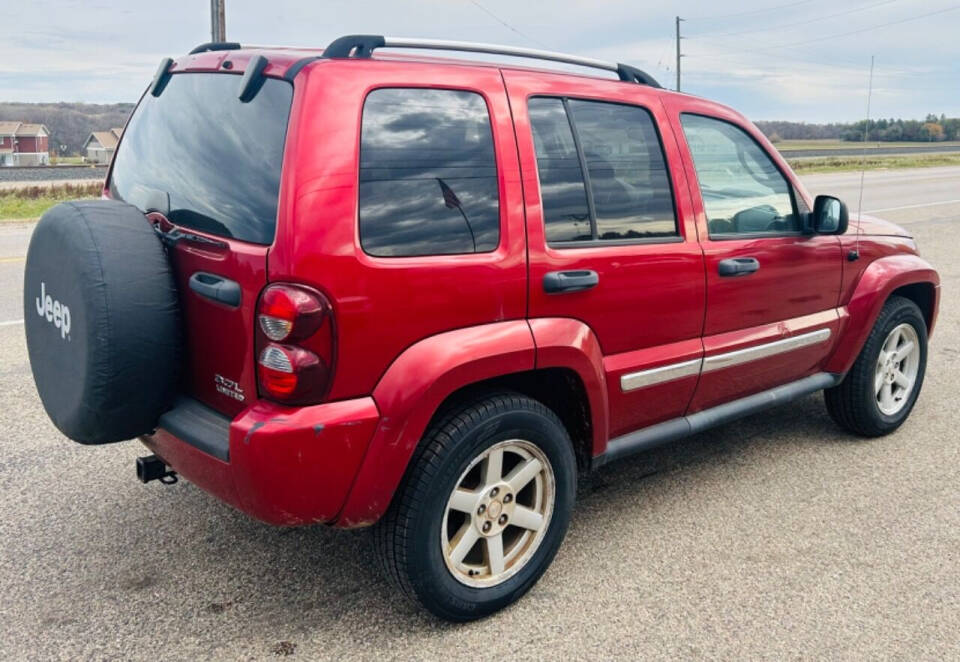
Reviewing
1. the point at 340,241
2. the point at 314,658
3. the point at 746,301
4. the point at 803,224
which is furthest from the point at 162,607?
the point at 803,224

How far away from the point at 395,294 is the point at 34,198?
75.5ft

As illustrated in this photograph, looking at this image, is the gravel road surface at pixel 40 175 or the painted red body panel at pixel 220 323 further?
the gravel road surface at pixel 40 175

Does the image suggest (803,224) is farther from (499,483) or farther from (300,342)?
(300,342)

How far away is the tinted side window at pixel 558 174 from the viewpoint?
3.10m

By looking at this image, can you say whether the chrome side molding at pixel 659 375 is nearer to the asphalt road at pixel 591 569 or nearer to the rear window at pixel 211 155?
the asphalt road at pixel 591 569

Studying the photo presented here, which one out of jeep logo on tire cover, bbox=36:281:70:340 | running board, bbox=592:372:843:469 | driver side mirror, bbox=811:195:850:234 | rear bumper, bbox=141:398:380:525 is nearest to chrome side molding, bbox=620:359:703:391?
running board, bbox=592:372:843:469

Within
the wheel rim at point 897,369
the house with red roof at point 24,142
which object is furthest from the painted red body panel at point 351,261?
the house with red roof at point 24,142

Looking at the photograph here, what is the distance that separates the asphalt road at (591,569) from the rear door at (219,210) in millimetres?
786

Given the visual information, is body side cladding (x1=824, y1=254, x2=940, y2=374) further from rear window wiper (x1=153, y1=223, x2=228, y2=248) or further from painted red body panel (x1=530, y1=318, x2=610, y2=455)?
rear window wiper (x1=153, y1=223, x2=228, y2=248)

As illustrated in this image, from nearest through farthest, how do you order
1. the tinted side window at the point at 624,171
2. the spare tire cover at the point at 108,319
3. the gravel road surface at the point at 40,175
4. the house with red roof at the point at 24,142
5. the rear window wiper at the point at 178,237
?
the spare tire cover at the point at 108,319 < the rear window wiper at the point at 178,237 < the tinted side window at the point at 624,171 < the gravel road surface at the point at 40,175 < the house with red roof at the point at 24,142

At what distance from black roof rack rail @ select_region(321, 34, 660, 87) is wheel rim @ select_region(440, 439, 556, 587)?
1371 millimetres

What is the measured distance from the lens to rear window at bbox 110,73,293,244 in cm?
265

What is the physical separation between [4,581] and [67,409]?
0.87 meters

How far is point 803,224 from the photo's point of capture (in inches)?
161
